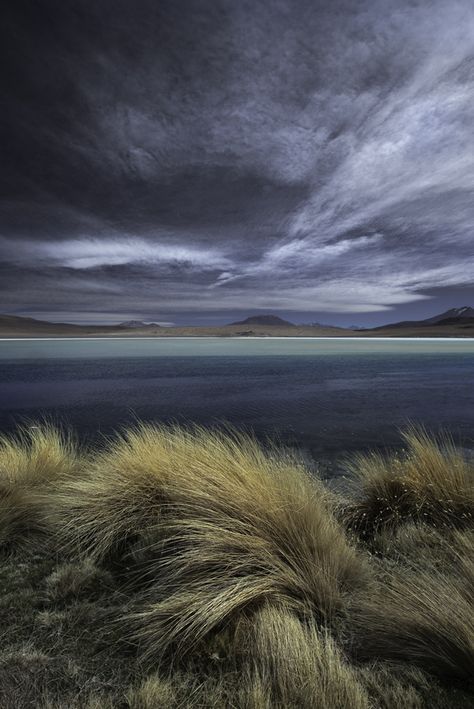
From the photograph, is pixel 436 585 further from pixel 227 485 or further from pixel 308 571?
pixel 227 485

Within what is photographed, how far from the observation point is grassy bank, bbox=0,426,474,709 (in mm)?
2061

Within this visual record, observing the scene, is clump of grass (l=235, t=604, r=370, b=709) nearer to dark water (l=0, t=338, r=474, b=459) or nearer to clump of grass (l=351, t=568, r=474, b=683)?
clump of grass (l=351, t=568, r=474, b=683)

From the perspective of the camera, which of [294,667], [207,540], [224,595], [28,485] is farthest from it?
[28,485]

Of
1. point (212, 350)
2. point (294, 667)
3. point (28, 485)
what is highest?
point (294, 667)

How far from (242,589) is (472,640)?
141 cm

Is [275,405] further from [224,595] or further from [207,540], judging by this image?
[224,595]

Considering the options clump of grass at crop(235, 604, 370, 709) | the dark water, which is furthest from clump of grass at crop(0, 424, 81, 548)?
the dark water

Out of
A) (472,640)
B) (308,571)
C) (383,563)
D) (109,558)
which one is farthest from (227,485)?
(472,640)

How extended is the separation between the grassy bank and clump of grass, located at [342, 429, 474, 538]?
36mm

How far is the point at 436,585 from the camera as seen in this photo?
254 centimetres

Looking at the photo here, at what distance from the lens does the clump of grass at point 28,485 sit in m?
4.08

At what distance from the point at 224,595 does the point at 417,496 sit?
3.31m

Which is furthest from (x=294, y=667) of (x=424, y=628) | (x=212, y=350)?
(x=212, y=350)

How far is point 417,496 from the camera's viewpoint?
475 cm
